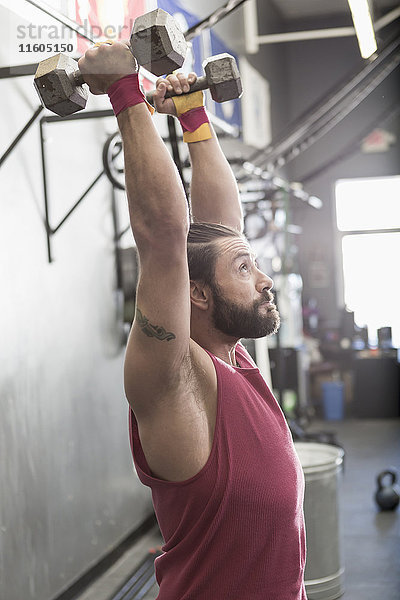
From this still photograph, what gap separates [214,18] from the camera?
203 cm

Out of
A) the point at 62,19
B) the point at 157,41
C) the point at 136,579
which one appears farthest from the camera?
the point at 136,579

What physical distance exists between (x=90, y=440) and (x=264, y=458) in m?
2.20

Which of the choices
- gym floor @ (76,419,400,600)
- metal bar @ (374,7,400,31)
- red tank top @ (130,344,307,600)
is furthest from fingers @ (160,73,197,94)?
gym floor @ (76,419,400,600)

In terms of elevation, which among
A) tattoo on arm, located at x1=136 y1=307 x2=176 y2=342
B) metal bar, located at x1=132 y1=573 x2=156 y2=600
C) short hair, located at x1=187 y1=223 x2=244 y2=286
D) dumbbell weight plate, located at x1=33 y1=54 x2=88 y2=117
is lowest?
metal bar, located at x1=132 y1=573 x2=156 y2=600

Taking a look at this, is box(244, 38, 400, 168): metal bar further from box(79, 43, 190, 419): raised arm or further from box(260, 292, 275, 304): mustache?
box(79, 43, 190, 419): raised arm

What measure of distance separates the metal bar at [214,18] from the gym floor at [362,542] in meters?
2.16

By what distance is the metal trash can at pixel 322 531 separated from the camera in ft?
9.89

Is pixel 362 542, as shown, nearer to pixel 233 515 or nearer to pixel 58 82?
pixel 233 515

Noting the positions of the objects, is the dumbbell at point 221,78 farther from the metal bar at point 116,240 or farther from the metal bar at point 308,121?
the metal bar at point 308,121

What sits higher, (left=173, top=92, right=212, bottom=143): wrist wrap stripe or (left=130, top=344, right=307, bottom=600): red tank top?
(left=173, top=92, right=212, bottom=143): wrist wrap stripe

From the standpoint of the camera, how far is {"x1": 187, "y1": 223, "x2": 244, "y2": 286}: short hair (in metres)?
1.38

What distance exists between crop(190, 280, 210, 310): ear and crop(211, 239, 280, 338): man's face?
0.05ft

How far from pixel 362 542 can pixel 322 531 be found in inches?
35.1

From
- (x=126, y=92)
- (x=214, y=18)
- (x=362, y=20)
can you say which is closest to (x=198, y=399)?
(x=126, y=92)
